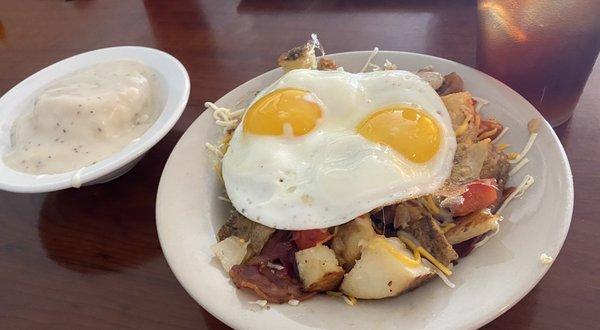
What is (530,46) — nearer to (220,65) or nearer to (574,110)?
(574,110)

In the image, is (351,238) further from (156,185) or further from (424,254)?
(156,185)

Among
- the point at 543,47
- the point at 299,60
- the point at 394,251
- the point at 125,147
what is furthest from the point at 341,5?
the point at 394,251

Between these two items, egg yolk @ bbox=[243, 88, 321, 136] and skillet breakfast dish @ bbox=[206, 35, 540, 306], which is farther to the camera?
egg yolk @ bbox=[243, 88, 321, 136]

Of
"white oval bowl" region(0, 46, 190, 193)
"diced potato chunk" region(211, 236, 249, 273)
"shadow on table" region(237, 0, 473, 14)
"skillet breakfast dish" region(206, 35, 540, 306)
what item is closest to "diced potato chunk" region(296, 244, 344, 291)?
"skillet breakfast dish" region(206, 35, 540, 306)


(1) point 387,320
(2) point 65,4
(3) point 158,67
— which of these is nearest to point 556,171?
(1) point 387,320

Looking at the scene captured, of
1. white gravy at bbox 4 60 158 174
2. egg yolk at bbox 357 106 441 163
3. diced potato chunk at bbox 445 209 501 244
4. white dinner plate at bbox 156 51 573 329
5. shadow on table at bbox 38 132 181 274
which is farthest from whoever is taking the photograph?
white gravy at bbox 4 60 158 174

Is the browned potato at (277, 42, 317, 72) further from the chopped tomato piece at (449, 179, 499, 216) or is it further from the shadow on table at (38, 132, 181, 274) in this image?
the chopped tomato piece at (449, 179, 499, 216)

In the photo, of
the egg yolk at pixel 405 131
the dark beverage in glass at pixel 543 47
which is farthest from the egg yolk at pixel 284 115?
the dark beverage in glass at pixel 543 47

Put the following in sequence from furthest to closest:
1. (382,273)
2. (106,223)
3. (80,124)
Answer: (80,124) < (106,223) < (382,273)
